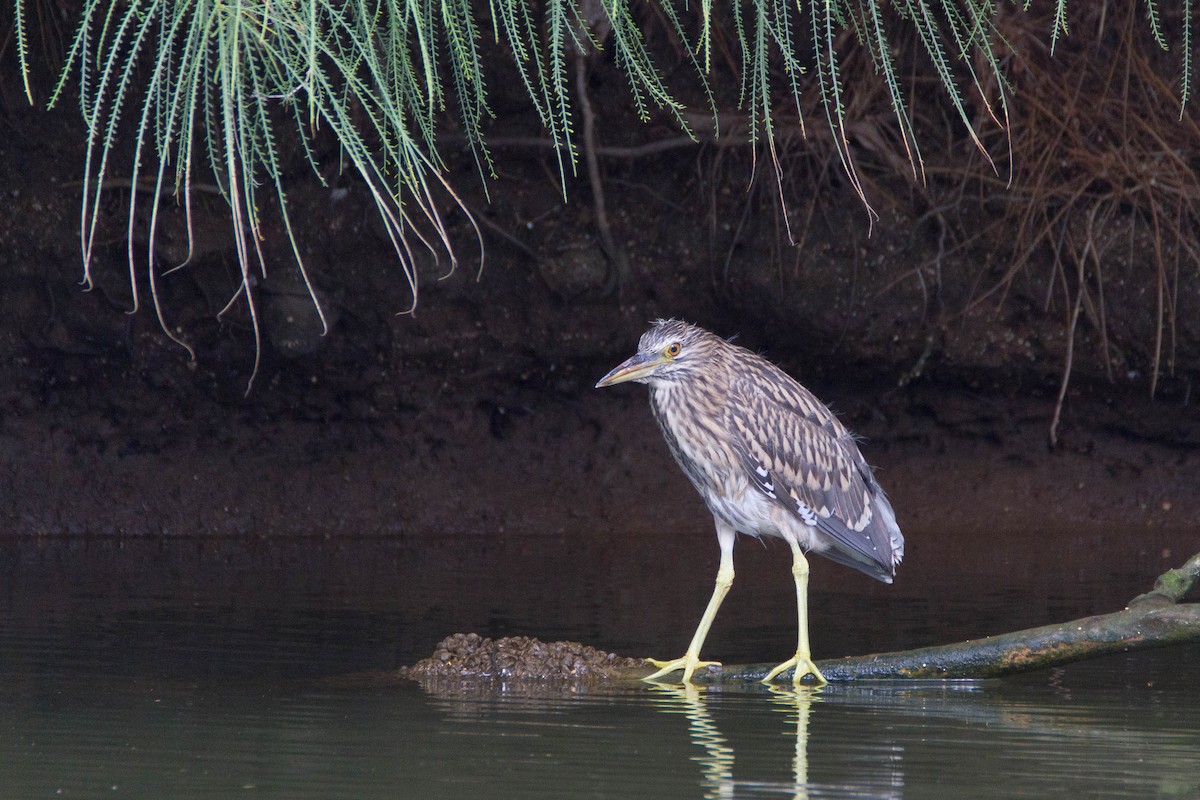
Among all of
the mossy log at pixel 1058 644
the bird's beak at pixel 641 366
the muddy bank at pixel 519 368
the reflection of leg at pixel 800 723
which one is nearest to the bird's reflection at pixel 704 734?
the reflection of leg at pixel 800 723

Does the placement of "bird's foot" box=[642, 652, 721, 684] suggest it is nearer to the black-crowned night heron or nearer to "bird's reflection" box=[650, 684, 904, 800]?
"bird's reflection" box=[650, 684, 904, 800]

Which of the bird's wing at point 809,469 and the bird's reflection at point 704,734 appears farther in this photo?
the bird's wing at point 809,469

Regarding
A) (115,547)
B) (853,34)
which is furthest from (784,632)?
(115,547)

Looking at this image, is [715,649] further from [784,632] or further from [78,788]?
[78,788]

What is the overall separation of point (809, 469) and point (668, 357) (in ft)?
1.87

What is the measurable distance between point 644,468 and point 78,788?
4702 millimetres

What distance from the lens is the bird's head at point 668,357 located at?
178 inches

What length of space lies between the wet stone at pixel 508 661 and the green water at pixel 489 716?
0.10m

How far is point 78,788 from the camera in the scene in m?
2.78

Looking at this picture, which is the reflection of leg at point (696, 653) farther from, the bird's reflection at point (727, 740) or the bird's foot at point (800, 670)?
the bird's foot at point (800, 670)

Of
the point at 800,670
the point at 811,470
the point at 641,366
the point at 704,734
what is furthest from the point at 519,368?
the point at 704,734

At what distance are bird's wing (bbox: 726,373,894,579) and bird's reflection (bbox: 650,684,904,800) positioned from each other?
2.11 feet

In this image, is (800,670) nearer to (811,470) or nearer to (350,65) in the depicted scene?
(811,470)

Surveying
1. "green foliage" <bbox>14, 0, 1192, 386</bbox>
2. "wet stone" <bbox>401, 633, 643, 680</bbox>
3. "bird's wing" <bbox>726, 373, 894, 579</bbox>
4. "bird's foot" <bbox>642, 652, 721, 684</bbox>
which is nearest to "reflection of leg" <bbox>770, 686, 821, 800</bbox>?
"bird's foot" <bbox>642, 652, 721, 684</bbox>
